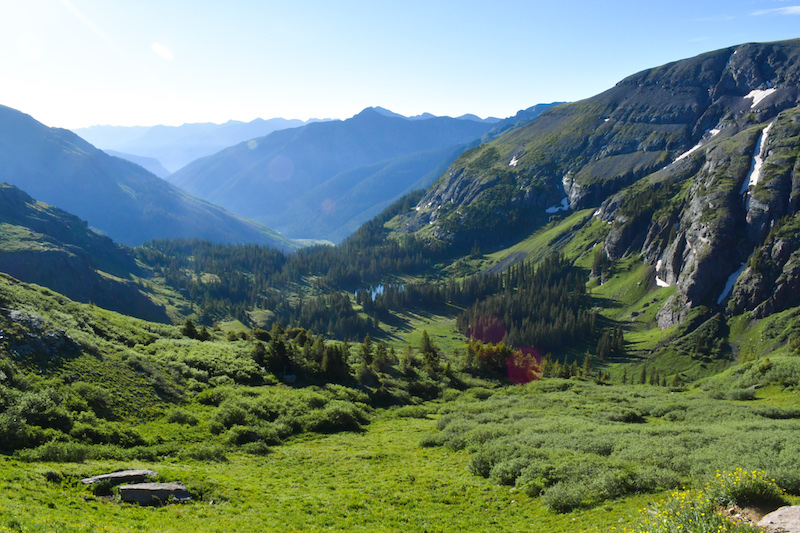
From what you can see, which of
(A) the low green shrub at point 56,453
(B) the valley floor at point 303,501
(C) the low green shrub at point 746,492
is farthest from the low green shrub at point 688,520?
(A) the low green shrub at point 56,453

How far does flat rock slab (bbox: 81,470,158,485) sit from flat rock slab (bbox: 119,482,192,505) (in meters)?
0.94

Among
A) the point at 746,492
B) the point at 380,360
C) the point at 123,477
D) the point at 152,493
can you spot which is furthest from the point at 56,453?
the point at 380,360

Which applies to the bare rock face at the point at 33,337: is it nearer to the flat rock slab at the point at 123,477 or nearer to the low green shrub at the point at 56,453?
the low green shrub at the point at 56,453

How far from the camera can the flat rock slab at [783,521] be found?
1557 centimetres

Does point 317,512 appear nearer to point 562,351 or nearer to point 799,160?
point 562,351

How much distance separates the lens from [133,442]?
3459cm

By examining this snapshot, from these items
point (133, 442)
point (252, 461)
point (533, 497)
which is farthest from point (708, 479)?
point (133, 442)

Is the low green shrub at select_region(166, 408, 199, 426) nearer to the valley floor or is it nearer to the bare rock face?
the valley floor

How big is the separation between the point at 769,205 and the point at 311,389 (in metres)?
202

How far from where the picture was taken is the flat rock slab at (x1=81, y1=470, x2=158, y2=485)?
2477 cm

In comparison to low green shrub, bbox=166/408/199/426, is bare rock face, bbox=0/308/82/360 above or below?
above

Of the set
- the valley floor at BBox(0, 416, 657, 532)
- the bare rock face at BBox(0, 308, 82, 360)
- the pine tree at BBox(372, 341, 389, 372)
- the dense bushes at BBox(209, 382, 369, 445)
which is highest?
the bare rock face at BBox(0, 308, 82, 360)

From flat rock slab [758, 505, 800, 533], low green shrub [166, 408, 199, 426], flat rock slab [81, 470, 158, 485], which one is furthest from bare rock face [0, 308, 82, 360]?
flat rock slab [758, 505, 800, 533]

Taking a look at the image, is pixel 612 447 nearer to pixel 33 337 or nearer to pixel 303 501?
pixel 303 501
